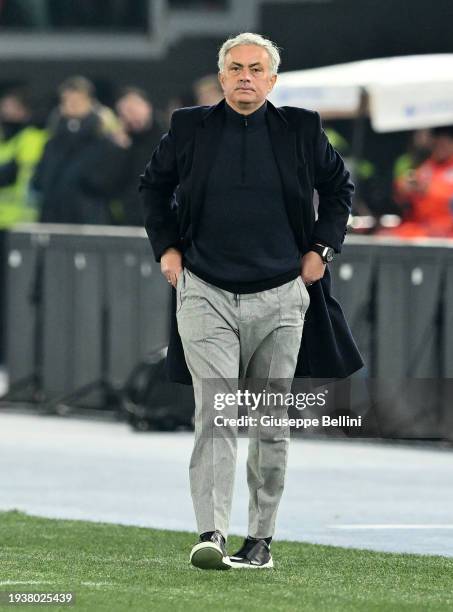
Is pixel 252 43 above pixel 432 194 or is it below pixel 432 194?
above

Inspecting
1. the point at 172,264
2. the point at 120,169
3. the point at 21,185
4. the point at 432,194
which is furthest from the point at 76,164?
the point at 172,264

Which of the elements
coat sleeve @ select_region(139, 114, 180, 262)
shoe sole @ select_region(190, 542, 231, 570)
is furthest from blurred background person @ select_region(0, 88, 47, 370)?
shoe sole @ select_region(190, 542, 231, 570)

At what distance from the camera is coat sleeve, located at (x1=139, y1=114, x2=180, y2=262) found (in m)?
7.95

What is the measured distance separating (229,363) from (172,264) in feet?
1.35

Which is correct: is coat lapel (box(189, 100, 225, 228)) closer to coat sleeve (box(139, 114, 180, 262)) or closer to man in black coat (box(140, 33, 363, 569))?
man in black coat (box(140, 33, 363, 569))

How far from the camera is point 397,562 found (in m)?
8.40

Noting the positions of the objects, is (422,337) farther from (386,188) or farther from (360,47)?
(360,47)

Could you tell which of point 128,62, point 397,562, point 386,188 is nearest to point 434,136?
point 386,188

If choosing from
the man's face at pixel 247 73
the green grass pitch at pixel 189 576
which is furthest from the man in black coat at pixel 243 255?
the green grass pitch at pixel 189 576

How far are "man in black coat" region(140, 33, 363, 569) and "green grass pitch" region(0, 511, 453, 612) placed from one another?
0.22 meters

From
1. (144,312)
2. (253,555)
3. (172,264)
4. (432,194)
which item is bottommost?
(144,312)

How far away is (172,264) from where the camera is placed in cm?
793

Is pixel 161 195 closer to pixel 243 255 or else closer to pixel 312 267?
pixel 243 255

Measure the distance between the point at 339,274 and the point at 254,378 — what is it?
6.16m
